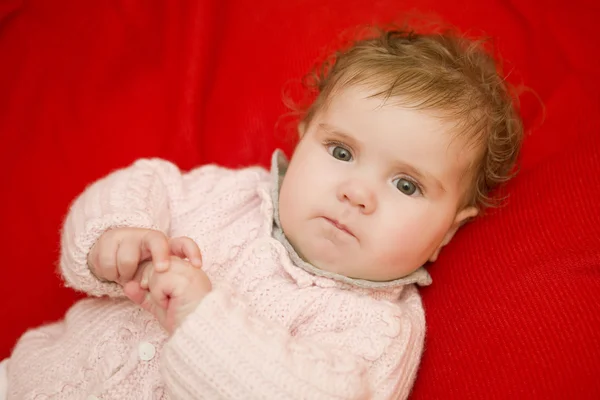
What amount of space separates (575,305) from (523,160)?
41 centimetres

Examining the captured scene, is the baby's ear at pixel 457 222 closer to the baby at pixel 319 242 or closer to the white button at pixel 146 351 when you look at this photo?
the baby at pixel 319 242

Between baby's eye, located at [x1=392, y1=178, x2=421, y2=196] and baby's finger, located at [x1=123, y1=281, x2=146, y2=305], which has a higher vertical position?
baby's eye, located at [x1=392, y1=178, x2=421, y2=196]

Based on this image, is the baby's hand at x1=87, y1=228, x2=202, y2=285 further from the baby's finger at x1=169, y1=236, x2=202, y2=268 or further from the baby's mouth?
the baby's mouth

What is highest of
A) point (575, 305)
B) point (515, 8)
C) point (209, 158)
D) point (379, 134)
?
point (515, 8)

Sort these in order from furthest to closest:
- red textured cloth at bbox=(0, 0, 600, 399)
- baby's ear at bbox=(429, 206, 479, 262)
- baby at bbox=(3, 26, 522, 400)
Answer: baby's ear at bbox=(429, 206, 479, 262), red textured cloth at bbox=(0, 0, 600, 399), baby at bbox=(3, 26, 522, 400)

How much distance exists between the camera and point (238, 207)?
1192 mm

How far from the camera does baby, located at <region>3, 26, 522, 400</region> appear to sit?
36.9 inches

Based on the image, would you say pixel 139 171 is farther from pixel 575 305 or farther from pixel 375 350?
pixel 575 305

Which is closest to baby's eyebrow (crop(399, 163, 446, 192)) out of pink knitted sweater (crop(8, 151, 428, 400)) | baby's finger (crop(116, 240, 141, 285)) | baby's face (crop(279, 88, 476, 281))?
baby's face (crop(279, 88, 476, 281))

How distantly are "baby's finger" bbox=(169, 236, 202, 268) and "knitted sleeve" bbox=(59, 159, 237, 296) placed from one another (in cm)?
11

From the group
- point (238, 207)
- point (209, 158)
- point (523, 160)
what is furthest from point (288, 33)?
point (523, 160)

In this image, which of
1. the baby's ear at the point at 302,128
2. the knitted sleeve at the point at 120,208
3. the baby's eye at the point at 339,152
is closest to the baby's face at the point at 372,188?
the baby's eye at the point at 339,152

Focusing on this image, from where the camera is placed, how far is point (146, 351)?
992 mm

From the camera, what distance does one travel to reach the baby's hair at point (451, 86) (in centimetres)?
105
